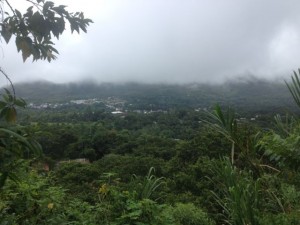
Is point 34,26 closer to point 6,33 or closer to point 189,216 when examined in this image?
point 6,33

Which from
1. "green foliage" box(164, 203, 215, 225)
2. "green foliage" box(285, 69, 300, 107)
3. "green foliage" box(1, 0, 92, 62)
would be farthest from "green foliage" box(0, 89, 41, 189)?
"green foliage" box(164, 203, 215, 225)

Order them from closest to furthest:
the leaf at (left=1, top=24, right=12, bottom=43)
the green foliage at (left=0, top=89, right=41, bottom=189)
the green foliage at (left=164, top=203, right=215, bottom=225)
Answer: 1. the green foliage at (left=0, top=89, right=41, bottom=189)
2. the leaf at (left=1, top=24, right=12, bottom=43)
3. the green foliage at (left=164, top=203, right=215, bottom=225)

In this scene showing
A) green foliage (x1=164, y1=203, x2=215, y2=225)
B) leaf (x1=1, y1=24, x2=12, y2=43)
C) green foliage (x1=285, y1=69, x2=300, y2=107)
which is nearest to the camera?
leaf (x1=1, y1=24, x2=12, y2=43)

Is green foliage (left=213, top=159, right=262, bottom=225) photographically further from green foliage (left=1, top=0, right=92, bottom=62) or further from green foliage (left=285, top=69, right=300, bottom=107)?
green foliage (left=1, top=0, right=92, bottom=62)

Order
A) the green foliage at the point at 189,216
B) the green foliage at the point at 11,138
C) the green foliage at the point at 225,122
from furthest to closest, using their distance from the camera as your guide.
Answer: the green foliage at the point at 189,216 < the green foliage at the point at 225,122 < the green foliage at the point at 11,138

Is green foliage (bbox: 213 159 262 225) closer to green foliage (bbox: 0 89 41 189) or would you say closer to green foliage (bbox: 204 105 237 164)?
green foliage (bbox: 204 105 237 164)

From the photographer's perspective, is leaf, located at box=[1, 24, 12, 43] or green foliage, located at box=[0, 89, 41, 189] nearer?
green foliage, located at box=[0, 89, 41, 189]

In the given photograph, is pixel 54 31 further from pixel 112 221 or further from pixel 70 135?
pixel 70 135

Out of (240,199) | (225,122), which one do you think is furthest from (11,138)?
(225,122)

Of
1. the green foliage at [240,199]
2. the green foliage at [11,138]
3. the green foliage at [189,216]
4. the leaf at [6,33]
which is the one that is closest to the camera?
the green foliage at [11,138]

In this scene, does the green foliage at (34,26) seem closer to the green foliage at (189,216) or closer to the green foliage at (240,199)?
the green foliage at (240,199)

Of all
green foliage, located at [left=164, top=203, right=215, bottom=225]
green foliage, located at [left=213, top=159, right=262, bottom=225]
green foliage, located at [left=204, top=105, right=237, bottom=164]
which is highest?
green foliage, located at [left=204, top=105, right=237, bottom=164]

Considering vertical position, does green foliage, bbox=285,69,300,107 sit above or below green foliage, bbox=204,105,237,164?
above

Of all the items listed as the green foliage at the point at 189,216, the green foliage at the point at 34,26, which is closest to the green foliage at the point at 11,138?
the green foliage at the point at 34,26
